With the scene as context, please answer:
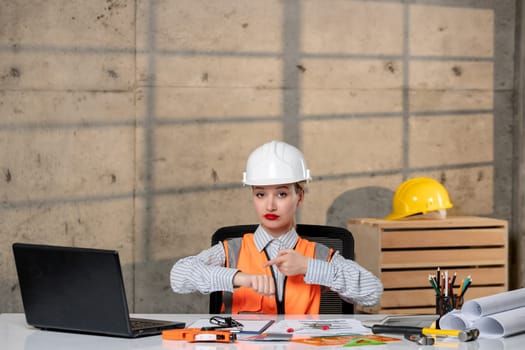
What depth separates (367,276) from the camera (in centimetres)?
290

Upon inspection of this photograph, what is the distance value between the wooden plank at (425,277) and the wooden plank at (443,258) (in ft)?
0.14

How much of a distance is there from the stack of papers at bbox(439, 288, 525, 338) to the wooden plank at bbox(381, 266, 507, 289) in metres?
2.25

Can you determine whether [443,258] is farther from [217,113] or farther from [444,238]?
[217,113]

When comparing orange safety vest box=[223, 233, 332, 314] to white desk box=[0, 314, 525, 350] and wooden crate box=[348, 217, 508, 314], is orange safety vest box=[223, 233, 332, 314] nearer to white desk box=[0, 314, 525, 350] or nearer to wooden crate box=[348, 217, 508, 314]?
white desk box=[0, 314, 525, 350]

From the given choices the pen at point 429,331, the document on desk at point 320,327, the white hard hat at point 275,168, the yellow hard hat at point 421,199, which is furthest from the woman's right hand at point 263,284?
the yellow hard hat at point 421,199

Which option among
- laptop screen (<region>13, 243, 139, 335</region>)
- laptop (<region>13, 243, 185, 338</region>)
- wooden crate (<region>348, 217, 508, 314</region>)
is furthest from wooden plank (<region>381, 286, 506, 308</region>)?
laptop screen (<region>13, 243, 139, 335</region>)

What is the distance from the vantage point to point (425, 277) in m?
4.68

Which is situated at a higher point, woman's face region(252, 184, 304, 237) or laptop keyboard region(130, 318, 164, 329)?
woman's face region(252, 184, 304, 237)

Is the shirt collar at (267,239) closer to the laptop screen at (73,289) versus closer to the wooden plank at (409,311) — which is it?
the laptop screen at (73,289)

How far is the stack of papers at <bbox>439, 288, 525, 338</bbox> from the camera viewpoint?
2238 millimetres

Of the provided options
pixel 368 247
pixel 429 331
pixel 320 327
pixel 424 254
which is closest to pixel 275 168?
pixel 320 327

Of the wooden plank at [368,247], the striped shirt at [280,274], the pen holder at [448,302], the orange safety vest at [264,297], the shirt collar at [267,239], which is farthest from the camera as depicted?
the wooden plank at [368,247]

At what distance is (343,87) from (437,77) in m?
0.64

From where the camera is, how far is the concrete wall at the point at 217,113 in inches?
190
